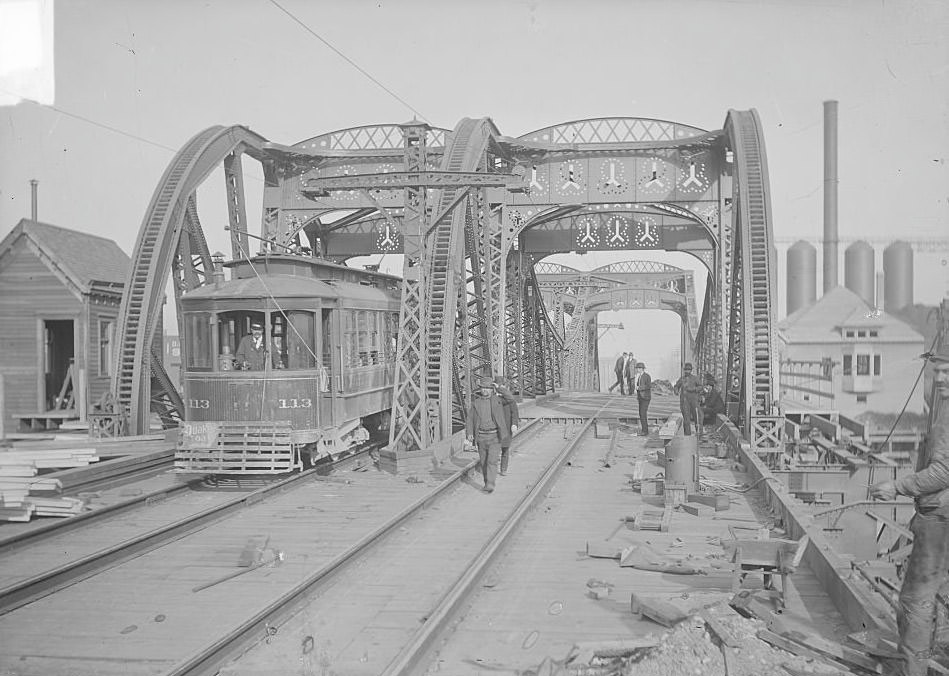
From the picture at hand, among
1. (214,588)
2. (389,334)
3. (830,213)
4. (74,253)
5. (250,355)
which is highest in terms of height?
(830,213)

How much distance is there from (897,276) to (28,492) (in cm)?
1510

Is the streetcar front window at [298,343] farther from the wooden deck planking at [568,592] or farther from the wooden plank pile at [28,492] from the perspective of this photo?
the wooden deck planking at [568,592]

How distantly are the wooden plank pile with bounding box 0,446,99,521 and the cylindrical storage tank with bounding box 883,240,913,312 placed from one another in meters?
14.3

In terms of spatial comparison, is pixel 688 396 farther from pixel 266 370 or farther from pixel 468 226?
pixel 266 370

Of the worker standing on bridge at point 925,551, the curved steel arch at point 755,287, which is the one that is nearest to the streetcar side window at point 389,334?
the curved steel arch at point 755,287

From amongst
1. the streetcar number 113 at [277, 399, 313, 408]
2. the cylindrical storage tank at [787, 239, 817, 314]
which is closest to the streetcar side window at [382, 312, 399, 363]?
the streetcar number 113 at [277, 399, 313, 408]

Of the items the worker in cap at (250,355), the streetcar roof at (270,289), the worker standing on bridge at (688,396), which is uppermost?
the streetcar roof at (270,289)

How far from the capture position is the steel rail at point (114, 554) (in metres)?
6.83

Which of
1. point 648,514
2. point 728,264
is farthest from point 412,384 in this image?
point 728,264

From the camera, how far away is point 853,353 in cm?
2327

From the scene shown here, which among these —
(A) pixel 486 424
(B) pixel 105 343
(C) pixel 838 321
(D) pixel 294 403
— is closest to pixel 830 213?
(C) pixel 838 321

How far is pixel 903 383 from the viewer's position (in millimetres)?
21500

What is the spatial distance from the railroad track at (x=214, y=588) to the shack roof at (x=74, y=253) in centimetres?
1143

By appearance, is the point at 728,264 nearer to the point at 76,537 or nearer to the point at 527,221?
the point at 527,221
